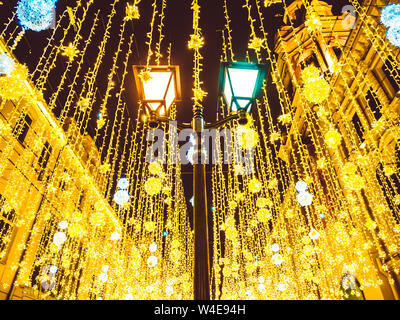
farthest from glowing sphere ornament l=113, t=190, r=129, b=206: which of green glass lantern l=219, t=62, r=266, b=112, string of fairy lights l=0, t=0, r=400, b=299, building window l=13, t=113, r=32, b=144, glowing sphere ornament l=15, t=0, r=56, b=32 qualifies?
green glass lantern l=219, t=62, r=266, b=112

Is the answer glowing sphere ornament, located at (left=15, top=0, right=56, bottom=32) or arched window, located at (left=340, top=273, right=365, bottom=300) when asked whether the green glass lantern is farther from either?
arched window, located at (left=340, top=273, right=365, bottom=300)

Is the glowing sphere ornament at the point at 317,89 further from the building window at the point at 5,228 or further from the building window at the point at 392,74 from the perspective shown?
the building window at the point at 5,228

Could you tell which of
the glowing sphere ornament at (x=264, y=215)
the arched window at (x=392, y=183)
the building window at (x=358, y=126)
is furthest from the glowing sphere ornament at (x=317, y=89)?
the building window at (x=358, y=126)

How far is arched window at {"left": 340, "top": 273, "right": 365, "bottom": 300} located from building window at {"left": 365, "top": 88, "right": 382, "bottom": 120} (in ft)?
26.1

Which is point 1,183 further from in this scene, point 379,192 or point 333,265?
point 333,265

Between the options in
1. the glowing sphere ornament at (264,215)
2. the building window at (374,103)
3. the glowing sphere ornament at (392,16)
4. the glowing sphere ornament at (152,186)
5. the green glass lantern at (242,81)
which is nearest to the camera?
the green glass lantern at (242,81)

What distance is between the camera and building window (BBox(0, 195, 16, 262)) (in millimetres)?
10287

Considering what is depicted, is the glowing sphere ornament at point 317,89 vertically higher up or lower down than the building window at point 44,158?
lower down

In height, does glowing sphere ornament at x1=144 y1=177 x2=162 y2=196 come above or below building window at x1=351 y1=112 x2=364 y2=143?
below

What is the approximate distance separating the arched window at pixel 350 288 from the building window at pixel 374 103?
796cm

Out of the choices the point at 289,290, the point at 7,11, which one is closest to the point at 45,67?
the point at 7,11

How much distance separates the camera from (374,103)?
11.5m

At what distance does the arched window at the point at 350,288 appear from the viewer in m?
12.1

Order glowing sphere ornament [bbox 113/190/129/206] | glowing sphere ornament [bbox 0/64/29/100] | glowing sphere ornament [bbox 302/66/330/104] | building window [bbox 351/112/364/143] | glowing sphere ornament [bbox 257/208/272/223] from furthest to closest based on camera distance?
1. building window [bbox 351/112/364/143]
2. glowing sphere ornament [bbox 257/208/272/223]
3. glowing sphere ornament [bbox 113/190/129/206]
4. glowing sphere ornament [bbox 302/66/330/104]
5. glowing sphere ornament [bbox 0/64/29/100]
